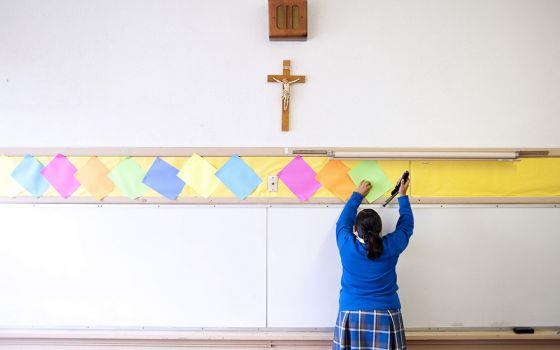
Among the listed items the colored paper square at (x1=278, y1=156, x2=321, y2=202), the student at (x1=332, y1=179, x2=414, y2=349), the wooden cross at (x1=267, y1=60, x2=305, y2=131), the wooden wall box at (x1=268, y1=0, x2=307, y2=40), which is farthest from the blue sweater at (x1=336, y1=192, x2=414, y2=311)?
the wooden wall box at (x1=268, y1=0, x2=307, y2=40)

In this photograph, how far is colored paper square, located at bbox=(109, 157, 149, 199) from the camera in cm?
235

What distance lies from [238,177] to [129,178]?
0.70 m

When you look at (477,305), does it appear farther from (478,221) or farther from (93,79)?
(93,79)

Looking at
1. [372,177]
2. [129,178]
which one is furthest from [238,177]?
[372,177]

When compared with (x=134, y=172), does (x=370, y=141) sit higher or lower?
higher

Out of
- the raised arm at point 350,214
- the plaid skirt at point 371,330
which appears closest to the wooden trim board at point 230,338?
Answer: the plaid skirt at point 371,330

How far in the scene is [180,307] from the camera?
2.31m

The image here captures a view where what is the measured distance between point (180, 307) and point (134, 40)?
68.6 inches

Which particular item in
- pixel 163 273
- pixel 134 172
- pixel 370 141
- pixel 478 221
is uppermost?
pixel 370 141

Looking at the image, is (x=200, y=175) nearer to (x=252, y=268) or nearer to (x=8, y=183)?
(x=252, y=268)

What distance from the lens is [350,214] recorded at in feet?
7.13

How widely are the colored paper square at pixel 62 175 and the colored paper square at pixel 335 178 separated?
1.56 m

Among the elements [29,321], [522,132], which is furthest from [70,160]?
[522,132]

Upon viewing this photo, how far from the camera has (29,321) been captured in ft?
7.63
